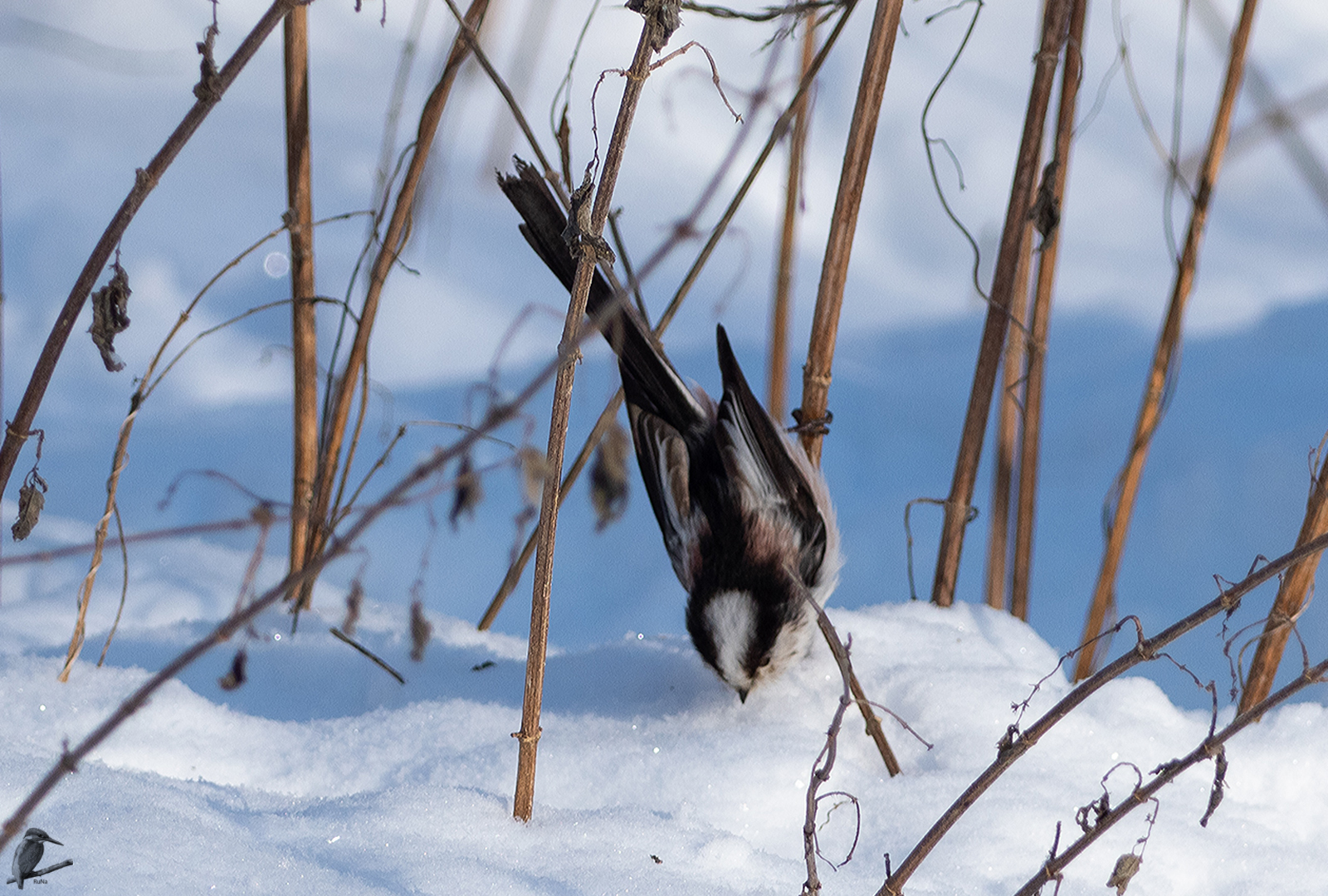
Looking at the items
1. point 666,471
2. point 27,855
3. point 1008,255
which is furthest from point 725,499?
point 27,855

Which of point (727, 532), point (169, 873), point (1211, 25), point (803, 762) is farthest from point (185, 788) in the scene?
point (1211, 25)

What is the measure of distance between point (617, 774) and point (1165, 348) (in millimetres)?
1123

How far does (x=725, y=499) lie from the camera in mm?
1740

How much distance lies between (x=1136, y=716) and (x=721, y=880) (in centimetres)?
82

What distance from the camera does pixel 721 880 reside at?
3.37ft

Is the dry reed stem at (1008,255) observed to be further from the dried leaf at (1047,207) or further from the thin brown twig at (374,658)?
the thin brown twig at (374,658)

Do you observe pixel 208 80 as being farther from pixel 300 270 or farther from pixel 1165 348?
pixel 1165 348

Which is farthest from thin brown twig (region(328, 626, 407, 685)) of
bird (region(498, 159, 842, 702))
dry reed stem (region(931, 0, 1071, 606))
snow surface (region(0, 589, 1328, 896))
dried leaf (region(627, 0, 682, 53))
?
dried leaf (region(627, 0, 682, 53))

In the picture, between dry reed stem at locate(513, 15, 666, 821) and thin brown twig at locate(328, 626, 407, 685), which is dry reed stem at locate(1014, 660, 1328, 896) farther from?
thin brown twig at locate(328, 626, 407, 685)

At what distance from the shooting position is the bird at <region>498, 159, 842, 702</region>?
5.03 ft

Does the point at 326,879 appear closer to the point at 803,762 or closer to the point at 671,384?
the point at 803,762

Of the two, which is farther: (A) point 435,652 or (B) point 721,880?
(A) point 435,652

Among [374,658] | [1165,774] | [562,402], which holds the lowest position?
[1165,774]

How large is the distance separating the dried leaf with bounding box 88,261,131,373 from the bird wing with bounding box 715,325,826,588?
831 mm
